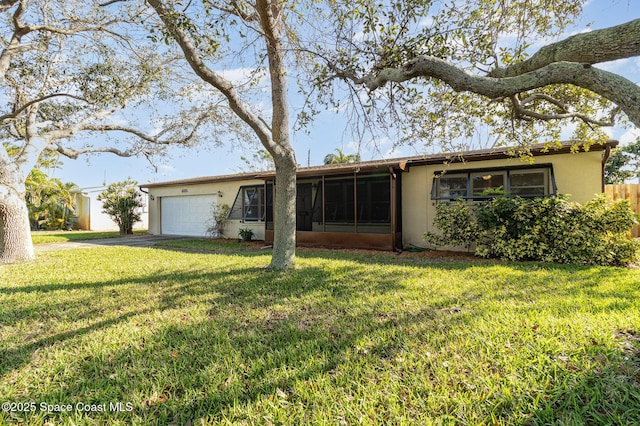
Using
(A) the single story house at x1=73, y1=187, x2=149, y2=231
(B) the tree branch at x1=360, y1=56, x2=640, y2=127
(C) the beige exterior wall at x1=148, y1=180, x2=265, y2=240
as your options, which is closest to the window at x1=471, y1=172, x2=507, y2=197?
(B) the tree branch at x1=360, y1=56, x2=640, y2=127

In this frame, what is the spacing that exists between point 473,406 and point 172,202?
19.1 m

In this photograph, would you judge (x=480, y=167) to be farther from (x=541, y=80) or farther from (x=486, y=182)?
(x=541, y=80)

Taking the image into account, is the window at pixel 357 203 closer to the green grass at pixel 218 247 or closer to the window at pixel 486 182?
the window at pixel 486 182

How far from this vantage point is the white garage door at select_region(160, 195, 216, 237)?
54.0ft

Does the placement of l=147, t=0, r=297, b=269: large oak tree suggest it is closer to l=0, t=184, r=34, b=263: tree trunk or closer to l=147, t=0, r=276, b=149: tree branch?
l=147, t=0, r=276, b=149: tree branch

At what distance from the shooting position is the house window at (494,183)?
8.86 meters

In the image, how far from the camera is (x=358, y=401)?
2172 millimetres

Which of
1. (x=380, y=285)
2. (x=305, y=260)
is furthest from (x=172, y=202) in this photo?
(x=380, y=285)

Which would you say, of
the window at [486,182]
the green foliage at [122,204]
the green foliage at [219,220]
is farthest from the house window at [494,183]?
the green foliage at [122,204]

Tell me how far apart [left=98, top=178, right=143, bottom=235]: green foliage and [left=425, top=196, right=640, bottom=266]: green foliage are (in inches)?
733

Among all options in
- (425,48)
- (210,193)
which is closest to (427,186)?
(425,48)

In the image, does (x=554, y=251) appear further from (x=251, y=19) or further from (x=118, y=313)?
(x=118, y=313)

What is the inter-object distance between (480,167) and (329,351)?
8943 millimetres

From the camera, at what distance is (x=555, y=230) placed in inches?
291
